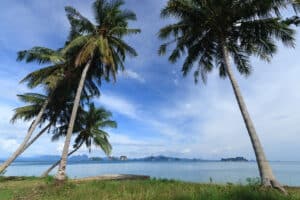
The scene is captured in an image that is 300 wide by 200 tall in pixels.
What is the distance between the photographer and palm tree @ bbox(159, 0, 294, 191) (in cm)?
1342

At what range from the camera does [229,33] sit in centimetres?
1507

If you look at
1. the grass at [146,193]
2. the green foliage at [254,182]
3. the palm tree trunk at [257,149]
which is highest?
the palm tree trunk at [257,149]

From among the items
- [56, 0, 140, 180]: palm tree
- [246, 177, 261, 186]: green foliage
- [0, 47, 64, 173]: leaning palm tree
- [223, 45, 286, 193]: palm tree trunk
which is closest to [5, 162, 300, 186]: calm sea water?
[246, 177, 261, 186]: green foliage

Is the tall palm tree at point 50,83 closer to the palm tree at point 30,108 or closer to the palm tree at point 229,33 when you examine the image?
the palm tree at point 30,108

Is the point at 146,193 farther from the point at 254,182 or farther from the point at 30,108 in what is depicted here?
the point at 30,108

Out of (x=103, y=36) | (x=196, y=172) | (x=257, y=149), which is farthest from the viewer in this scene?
(x=196, y=172)

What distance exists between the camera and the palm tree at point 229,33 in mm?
13422

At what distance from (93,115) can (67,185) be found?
16.2 metres

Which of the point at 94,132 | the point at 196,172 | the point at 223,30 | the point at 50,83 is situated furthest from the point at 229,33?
the point at 196,172

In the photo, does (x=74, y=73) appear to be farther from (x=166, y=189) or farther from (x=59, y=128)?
(x=166, y=189)

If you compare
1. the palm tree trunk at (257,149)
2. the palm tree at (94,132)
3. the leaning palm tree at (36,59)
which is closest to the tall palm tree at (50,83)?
the leaning palm tree at (36,59)

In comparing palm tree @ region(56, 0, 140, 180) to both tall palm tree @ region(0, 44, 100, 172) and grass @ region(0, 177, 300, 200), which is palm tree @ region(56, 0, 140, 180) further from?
grass @ region(0, 177, 300, 200)

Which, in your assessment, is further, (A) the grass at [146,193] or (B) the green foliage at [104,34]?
(B) the green foliage at [104,34]

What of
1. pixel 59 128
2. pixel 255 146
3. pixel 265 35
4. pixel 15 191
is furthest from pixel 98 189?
pixel 59 128
